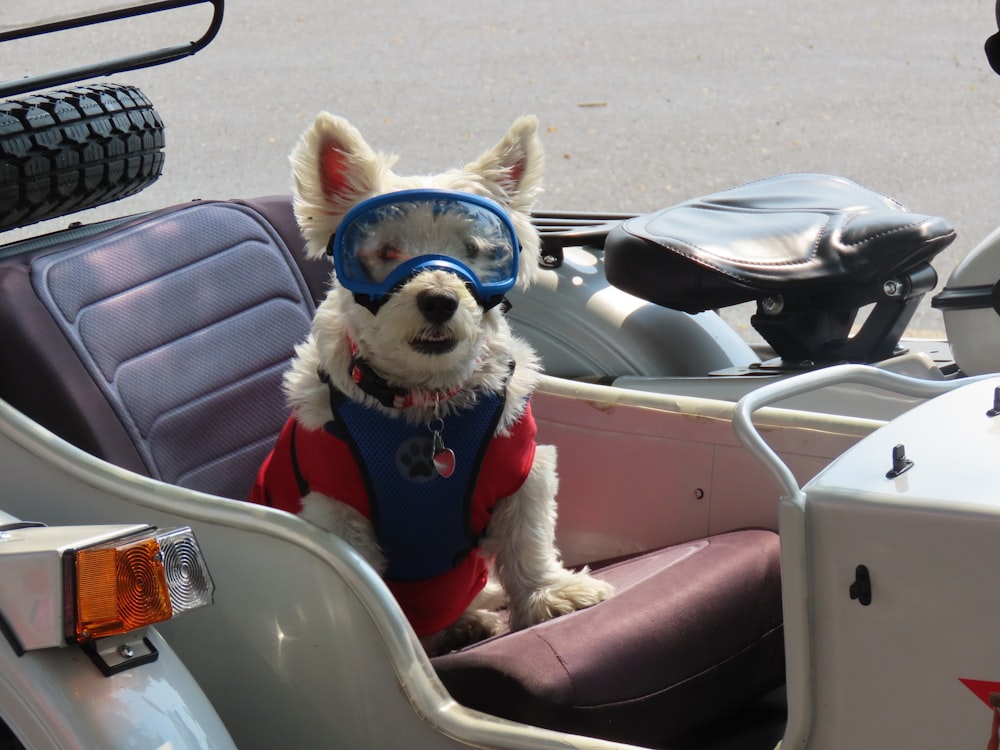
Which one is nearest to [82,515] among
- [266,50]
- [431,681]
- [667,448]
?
[431,681]

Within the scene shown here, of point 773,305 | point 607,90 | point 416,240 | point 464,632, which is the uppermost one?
point 416,240

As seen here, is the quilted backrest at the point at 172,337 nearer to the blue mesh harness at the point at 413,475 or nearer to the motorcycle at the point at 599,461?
the motorcycle at the point at 599,461

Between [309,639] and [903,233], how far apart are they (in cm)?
176

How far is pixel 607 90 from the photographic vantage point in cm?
869

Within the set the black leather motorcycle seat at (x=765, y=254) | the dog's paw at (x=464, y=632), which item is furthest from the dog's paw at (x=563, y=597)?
the black leather motorcycle seat at (x=765, y=254)

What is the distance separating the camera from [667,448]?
246 centimetres

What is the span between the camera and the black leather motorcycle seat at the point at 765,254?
9.12 feet

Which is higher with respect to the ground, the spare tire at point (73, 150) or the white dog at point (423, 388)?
the spare tire at point (73, 150)

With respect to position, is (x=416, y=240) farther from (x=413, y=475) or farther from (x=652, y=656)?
(x=652, y=656)

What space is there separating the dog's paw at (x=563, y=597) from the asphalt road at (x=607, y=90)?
450 centimetres

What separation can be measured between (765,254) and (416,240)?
1146mm

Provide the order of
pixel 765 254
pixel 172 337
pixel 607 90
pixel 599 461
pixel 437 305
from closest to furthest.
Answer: pixel 437 305 < pixel 172 337 < pixel 599 461 < pixel 765 254 < pixel 607 90

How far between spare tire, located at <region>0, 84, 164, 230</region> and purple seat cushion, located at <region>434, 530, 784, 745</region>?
3.38 ft

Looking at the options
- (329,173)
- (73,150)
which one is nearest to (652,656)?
(329,173)
